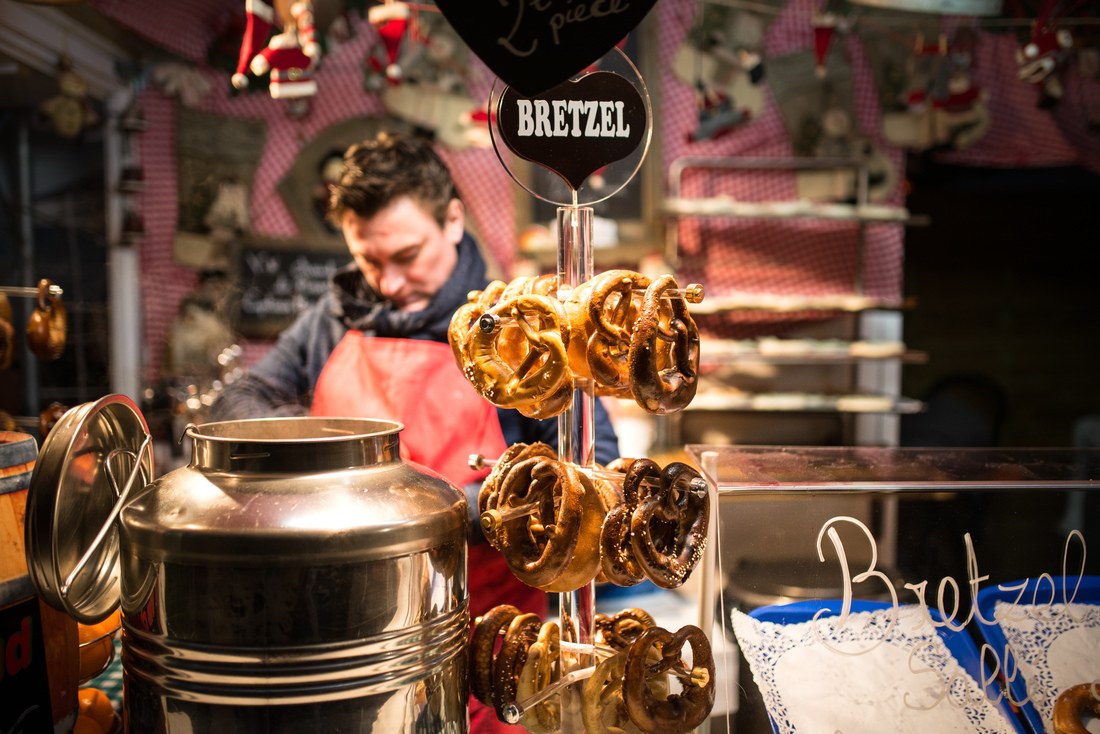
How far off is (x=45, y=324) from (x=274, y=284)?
314 centimetres

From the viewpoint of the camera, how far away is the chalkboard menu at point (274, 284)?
14.1 feet

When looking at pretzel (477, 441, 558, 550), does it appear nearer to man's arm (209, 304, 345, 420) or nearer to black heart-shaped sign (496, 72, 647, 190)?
black heart-shaped sign (496, 72, 647, 190)

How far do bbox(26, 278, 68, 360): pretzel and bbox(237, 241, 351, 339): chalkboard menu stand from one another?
3.01 m

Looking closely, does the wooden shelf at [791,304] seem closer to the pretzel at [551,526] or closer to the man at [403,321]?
the man at [403,321]

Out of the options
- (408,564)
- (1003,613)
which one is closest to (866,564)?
(1003,613)

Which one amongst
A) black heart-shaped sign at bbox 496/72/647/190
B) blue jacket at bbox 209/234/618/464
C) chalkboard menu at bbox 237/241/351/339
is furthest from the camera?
chalkboard menu at bbox 237/241/351/339

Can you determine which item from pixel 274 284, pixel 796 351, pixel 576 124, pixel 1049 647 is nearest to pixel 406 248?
pixel 576 124

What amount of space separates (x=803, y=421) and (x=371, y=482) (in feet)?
13.8

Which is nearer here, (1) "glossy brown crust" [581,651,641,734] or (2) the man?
(1) "glossy brown crust" [581,651,641,734]

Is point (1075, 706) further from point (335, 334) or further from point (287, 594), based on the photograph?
point (335, 334)

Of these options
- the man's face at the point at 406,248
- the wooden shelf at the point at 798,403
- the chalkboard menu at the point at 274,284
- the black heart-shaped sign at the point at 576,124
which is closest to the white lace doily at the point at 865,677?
the black heart-shaped sign at the point at 576,124

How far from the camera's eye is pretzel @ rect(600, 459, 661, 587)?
0.82 metres

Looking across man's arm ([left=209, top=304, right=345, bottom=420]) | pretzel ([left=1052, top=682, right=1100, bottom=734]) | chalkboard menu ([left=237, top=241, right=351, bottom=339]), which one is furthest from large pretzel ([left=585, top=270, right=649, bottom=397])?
chalkboard menu ([left=237, top=241, right=351, bottom=339])

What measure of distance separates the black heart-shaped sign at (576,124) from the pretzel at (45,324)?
0.77 metres
